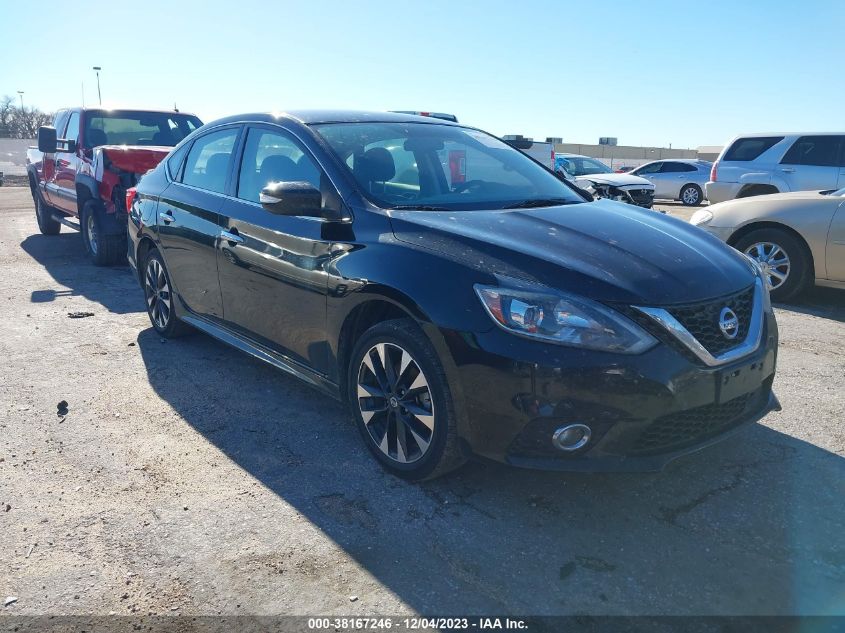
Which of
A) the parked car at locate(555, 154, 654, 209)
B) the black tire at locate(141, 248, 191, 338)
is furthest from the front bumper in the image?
the parked car at locate(555, 154, 654, 209)

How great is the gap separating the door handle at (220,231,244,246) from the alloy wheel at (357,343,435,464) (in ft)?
4.23

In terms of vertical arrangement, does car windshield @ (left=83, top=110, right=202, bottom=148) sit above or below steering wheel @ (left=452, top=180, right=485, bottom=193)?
above

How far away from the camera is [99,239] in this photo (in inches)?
337

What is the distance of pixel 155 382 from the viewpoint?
4691 millimetres

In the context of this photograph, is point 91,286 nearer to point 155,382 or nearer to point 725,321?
point 155,382

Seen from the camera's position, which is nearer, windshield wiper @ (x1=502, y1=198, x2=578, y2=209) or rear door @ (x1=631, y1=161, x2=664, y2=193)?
windshield wiper @ (x1=502, y1=198, x2=578, y2=209)

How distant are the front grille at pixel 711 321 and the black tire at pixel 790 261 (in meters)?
4.27

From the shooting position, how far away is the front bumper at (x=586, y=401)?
2.66 metres

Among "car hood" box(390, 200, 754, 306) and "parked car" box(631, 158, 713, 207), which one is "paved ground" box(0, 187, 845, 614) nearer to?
"car hood" box(390, 200, 754, 306)

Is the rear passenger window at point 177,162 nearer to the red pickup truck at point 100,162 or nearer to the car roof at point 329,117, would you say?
the car roof at point 329,117

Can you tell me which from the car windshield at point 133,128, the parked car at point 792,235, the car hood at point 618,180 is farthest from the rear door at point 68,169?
the car hood at point 618,180

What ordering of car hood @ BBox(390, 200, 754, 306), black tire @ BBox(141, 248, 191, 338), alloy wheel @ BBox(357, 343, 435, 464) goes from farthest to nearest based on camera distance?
black tire @ BBox(141, 248, 191, 338) < alloy wheel @ BBox(357, 343, 435, 464) < car hood @ BBox(390, 200, 754, 306)

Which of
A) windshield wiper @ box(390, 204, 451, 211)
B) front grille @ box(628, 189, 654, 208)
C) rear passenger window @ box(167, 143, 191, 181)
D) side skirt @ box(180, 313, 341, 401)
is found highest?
rear passenger window @ box(167, 143, 191, 181)

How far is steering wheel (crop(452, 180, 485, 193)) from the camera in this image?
12.8ft
